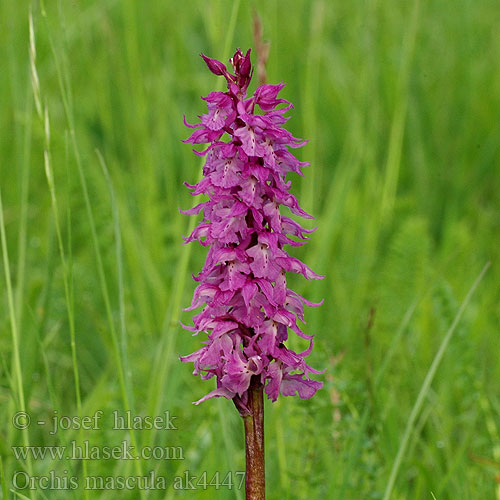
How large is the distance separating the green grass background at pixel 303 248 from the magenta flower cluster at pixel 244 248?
46 centimetres

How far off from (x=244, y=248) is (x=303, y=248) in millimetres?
2926

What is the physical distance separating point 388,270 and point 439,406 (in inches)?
35.3

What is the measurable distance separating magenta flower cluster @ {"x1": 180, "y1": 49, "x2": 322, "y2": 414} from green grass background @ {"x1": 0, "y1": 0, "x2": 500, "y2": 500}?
46 centimetres

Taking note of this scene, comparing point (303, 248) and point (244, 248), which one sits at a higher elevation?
point (244, 248)

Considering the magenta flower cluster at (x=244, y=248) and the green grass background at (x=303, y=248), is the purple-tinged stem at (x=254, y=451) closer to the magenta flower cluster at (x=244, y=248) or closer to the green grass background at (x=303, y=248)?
the magenta flower cluster at (x=244, y=248)

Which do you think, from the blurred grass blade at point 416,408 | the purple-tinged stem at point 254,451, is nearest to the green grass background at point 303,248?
the blurred grass blade at point 416,408

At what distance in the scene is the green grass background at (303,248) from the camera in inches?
93.0

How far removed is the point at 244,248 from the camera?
1.46 meters

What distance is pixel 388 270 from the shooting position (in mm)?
3662

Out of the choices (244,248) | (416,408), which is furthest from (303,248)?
(244,248)

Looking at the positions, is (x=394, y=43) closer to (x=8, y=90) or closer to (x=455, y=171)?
(x=455, y=171)

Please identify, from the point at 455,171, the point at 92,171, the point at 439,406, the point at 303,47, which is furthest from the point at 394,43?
the point at 439,406

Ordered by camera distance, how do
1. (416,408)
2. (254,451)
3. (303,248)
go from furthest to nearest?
1. (303,248)
2. (416,408)
3. (254,451)

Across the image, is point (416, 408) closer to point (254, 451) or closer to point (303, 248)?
point (254, 451)
